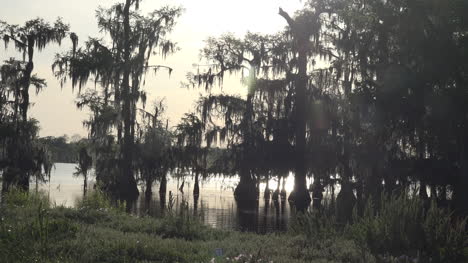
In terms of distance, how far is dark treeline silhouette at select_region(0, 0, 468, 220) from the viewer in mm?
24547

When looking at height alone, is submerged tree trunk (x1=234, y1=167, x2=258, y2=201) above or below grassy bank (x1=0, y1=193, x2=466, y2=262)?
below

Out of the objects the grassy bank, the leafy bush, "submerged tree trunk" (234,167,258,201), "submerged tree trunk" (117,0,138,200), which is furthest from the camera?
"submerged tree trunk" (234,167,258,201)

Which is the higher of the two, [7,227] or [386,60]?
[386,60]

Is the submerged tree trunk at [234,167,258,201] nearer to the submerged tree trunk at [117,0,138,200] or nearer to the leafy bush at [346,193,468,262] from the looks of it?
the submerged tree trunk at [117,0,138,200]

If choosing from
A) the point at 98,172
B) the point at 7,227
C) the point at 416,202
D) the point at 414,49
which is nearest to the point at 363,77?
the point at 414,49

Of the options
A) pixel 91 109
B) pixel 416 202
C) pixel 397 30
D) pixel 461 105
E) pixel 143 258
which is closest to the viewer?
pixel 143 258

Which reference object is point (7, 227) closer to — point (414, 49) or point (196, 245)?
point (196, 245)

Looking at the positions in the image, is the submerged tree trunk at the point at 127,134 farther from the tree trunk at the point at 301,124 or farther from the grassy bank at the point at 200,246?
the grassy bank at the point at 200,246

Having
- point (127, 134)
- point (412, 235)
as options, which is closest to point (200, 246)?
point (412, 235)

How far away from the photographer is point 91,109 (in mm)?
43281

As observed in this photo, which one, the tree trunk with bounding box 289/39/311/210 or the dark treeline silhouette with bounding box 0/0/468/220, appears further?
the tree trunk with bounding box 289/39/311/210

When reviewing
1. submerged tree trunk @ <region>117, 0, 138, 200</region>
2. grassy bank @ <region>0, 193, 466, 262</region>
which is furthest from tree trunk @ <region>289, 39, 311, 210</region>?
grassy bank @ <region>0, 193, 466, 262</region>

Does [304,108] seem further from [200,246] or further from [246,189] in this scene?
[200,246]

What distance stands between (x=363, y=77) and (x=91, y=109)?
23.2m
